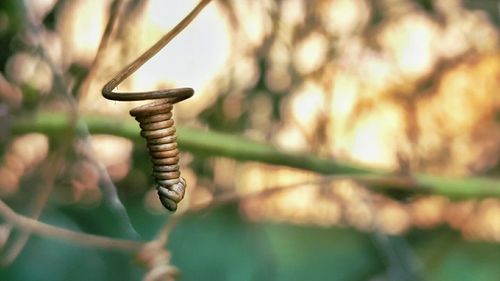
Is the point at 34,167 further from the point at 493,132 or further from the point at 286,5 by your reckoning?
the point at 493,132

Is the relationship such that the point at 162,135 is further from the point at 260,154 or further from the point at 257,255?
the point at 257,255

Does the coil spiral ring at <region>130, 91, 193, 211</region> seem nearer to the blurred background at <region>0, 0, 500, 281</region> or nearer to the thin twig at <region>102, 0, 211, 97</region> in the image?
the thin twig at <region>102, 0, 211, 97</region>

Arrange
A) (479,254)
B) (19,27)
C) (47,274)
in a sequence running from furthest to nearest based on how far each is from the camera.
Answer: (479,254)
(47,274)
(19,27)

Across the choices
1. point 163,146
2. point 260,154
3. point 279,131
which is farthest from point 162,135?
point 279,131

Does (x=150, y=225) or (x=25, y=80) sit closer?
(x=25, y=80)

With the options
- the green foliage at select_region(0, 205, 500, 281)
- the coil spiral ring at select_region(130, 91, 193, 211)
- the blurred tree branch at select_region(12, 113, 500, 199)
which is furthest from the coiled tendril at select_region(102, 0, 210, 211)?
the green foliage at select_region(0, 205, 500, 281)

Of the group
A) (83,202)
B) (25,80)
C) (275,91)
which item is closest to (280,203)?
(275,91)
